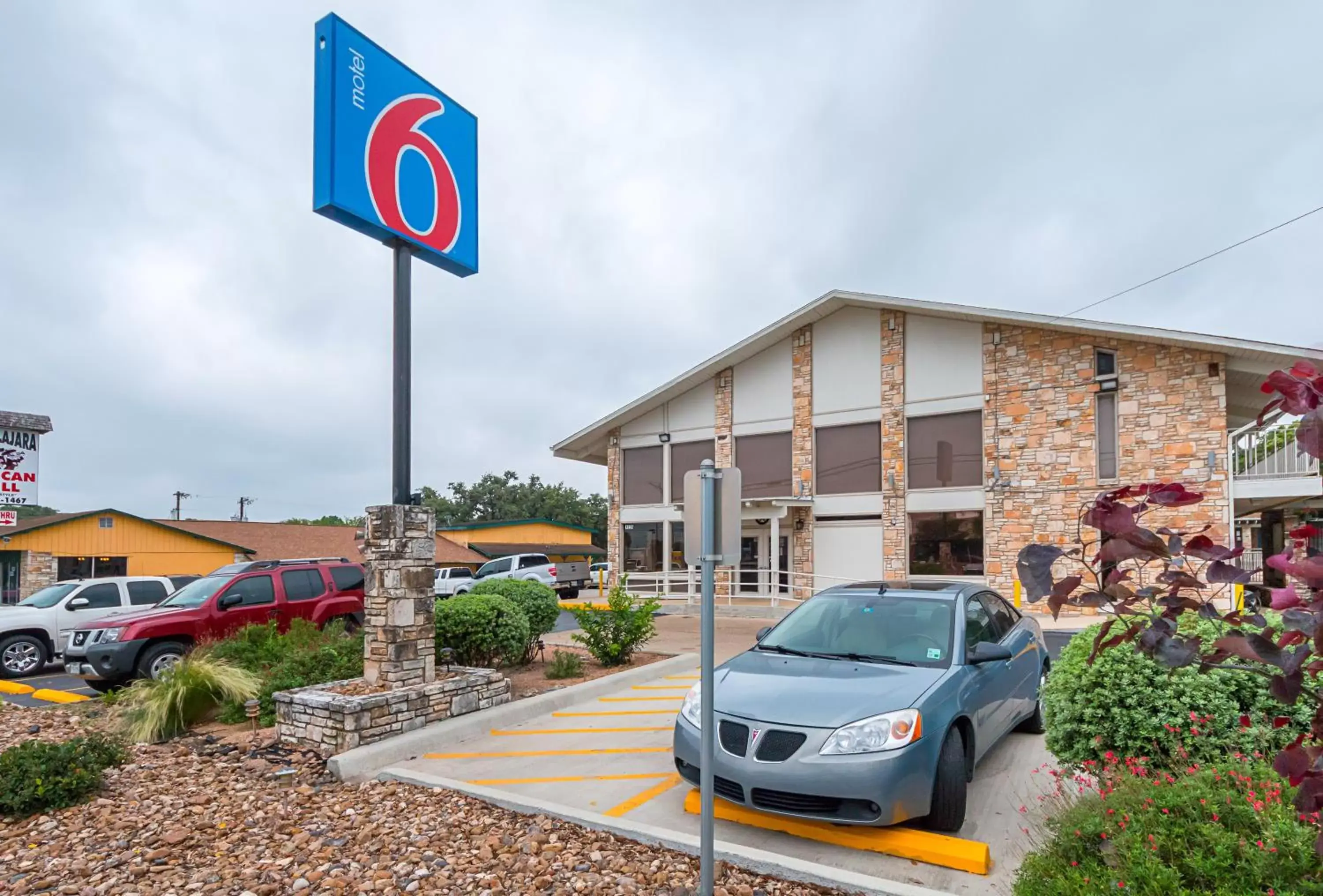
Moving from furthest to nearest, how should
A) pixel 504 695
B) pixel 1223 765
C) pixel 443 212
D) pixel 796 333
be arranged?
pixel 796 333
pixel 443 212
pixel 504 695
pixel 1223 765

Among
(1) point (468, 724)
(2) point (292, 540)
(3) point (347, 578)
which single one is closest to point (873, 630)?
(1) point (468, 724)

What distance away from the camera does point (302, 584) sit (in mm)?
11734

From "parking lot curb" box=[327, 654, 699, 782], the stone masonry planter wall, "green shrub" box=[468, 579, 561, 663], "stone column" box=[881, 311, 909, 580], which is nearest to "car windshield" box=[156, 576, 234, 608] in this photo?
"green shrub" box=[468, 579, 561, 663]

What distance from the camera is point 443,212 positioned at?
8258 millimetres

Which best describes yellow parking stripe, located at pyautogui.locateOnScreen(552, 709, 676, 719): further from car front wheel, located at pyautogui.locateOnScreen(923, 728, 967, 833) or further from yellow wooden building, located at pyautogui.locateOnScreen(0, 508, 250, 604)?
yellow wooden building, located at pyautogui.locateOnScreen(0, 508, 250, 604)

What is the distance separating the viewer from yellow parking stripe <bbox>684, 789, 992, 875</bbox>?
4.12 meters

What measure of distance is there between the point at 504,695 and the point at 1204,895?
20.2ft

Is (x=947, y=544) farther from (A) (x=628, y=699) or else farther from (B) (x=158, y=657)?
(B) (x=158, y=657)

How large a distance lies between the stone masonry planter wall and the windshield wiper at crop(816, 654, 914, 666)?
11.7 feet

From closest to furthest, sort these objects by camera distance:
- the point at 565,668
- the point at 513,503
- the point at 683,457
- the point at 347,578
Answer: the point at 565,668, the point at 347,578, the point at 683,457, the point at 513,503

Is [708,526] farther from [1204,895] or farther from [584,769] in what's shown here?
[584,769]

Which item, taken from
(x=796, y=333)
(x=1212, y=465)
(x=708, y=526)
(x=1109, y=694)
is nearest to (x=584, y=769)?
(x=708, y=526)

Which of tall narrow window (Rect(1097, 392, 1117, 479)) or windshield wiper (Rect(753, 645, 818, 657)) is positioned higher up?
tall narrow window (Rect(1097, 392, 1117, 479))

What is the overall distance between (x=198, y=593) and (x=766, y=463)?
15.3m
